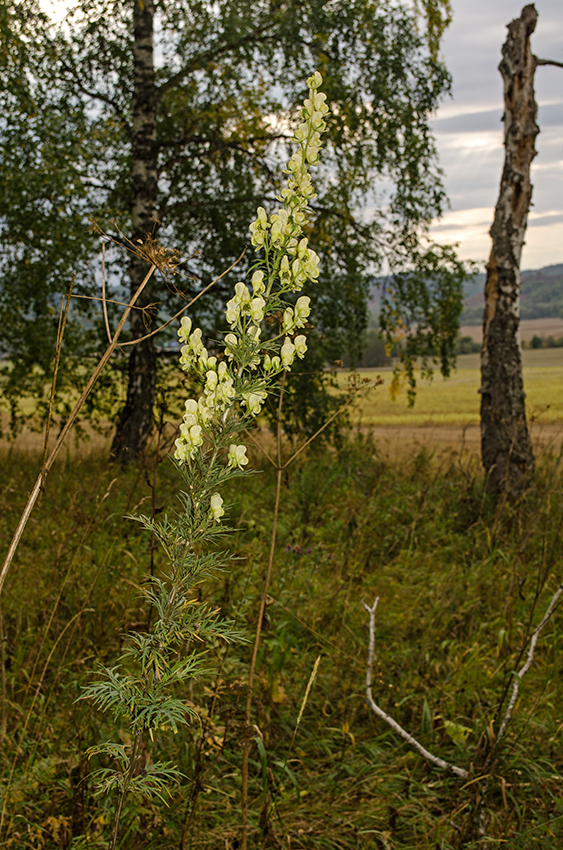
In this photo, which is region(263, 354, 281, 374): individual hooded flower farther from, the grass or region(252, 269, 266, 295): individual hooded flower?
the grass

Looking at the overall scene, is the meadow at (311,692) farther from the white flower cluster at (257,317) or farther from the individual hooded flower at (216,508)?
the white flower cluster at (257,317)

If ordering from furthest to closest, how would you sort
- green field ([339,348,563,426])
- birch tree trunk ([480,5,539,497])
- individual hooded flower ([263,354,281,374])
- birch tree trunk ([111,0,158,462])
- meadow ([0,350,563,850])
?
green field ([339,348,563,426])
birch tree trunk ([111,0,158,462])
birch tree trunk ([480,5,539,497])
meadow ([0,350,563,850])
individual hooded flower ([263,354,281,374])

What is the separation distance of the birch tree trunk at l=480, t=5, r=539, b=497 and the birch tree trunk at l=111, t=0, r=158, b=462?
386cm

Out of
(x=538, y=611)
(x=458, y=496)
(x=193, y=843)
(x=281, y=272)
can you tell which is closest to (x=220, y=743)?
(x=193, y=843)

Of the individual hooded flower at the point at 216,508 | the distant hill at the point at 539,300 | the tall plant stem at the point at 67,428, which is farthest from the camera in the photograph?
the distant hill at the point at 539,300

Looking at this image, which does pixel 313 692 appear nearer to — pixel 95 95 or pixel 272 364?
pixel 272 364

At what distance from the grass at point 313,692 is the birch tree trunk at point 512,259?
3.25 ft

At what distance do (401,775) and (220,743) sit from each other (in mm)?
955

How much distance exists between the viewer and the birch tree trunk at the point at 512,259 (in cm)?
651

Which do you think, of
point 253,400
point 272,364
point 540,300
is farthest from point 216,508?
point 540,300

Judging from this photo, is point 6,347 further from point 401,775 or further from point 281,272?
point 281,272

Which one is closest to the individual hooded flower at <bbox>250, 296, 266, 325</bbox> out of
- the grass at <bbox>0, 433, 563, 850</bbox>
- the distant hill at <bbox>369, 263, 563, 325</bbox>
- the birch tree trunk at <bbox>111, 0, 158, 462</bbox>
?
the grass at <bbox>0, 433, 563, 850</bbox>

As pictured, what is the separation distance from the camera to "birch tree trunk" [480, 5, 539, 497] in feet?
21.4

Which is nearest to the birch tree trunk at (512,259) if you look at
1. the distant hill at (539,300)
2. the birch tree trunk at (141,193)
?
the birch tree trunk at (141,193)
